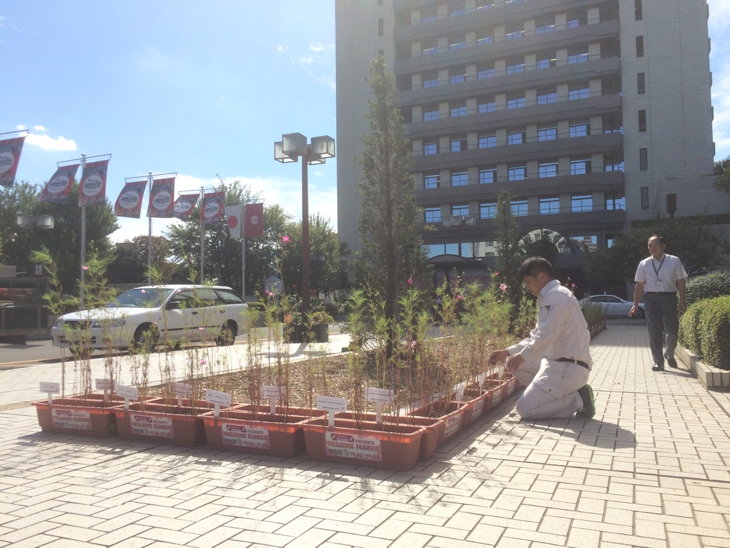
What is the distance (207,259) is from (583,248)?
91.1 ft

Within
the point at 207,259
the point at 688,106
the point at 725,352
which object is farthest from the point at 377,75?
the point at 688,106

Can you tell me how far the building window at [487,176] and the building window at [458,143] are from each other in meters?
2.74

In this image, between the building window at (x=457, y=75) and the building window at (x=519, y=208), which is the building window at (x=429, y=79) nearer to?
the building window at (x=457, y=75)

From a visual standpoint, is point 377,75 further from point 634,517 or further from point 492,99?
point 492,99

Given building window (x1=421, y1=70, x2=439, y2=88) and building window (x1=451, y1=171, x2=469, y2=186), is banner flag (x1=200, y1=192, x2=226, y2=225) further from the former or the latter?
building window (x1=421, y1=70, x2=439, y2=88)

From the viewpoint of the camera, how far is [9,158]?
1981cm

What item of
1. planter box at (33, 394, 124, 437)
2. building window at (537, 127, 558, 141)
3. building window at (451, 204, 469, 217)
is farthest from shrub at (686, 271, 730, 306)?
building window at (537, 127, 558, 141)

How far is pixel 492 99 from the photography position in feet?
156

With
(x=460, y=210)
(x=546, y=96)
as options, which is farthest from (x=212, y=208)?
(x=546, y=96)

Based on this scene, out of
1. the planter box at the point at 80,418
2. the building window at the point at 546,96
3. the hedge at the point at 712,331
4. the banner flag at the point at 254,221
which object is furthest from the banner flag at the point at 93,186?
the building window at the point at 546,96

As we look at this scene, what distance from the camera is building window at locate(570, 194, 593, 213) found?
42875mm

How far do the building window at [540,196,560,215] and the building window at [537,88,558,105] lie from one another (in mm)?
7861

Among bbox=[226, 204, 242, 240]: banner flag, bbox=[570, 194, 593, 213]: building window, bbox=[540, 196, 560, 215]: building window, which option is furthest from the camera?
bbox=[540, 196, 560, 215]: building window

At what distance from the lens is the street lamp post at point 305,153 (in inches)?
575
